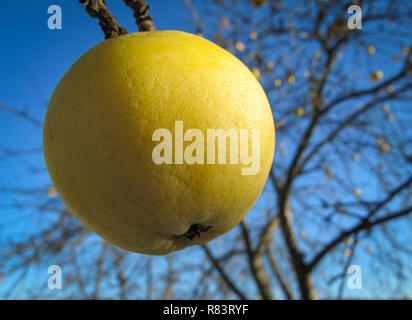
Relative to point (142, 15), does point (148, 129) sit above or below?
below

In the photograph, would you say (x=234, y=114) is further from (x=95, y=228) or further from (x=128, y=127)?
(x=95, y=228)

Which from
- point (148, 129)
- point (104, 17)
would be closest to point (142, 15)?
point (104, 17)

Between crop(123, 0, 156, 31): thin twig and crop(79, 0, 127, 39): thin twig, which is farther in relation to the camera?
crop(123, 0, 156, 31): thin twig

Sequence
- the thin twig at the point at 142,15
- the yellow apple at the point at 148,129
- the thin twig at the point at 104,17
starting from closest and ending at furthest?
the yellow apple at the point at 148,129, the thin twig at the point at 104,17, the thin twig at the point at 142,15

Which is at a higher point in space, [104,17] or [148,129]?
[104,17]

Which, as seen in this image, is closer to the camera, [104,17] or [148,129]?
[148,129]

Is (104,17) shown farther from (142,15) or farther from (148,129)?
(148,129)

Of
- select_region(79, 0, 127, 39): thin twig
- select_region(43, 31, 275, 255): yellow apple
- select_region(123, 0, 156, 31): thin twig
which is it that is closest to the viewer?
select_region(43, 31, 275, 255): yellow apple

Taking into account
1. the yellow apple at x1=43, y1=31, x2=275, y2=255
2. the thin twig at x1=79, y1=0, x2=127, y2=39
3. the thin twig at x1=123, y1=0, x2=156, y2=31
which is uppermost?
the thin twig at x1=123, y1=0, x2=156, y2=31

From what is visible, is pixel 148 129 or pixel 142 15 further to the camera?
pixel 142 15

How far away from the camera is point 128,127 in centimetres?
87

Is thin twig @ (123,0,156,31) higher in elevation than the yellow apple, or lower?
higher

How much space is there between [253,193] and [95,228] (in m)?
0.52

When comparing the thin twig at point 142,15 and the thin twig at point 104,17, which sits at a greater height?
the thin twig at point 142,15
